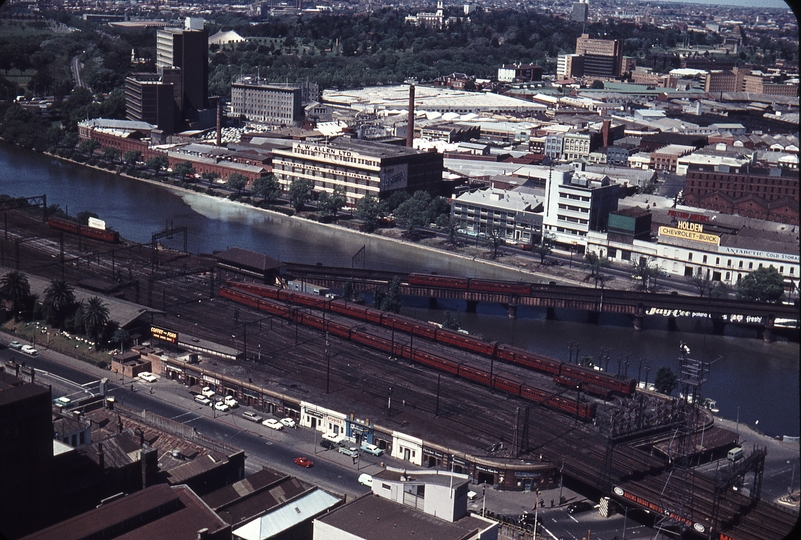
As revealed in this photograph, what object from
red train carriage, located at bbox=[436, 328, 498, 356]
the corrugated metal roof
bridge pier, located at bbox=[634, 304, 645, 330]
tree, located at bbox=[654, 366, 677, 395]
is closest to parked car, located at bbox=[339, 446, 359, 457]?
the corrugated metal roof

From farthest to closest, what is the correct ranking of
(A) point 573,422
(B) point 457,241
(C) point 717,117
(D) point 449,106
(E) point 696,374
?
(D) point 449,106, (C) point 717,117, (B) point 457,241, (A) point 573,422, (E) point 696,374

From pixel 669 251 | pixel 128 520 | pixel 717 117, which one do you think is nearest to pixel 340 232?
pixel 669 251

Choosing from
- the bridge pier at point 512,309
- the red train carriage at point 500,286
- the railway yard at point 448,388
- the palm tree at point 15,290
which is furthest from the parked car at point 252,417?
the bridge pier at point 512,309

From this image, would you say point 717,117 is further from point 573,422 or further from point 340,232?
point 573,422

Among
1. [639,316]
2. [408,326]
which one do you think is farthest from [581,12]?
[408,326]

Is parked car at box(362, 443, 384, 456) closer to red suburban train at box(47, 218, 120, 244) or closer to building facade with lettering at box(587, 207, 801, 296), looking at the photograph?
building facade with lettering at box(587, 207, 801, 296)
